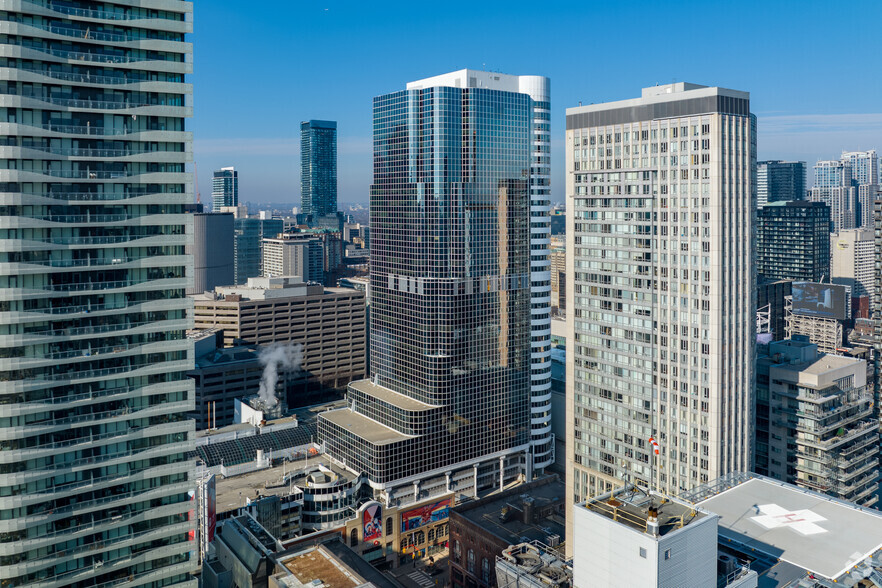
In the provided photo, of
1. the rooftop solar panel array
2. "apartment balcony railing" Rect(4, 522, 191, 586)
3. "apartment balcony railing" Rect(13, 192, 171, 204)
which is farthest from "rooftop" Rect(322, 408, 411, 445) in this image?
"apartment balcony railing" Rect(13, 192, 171, 204)

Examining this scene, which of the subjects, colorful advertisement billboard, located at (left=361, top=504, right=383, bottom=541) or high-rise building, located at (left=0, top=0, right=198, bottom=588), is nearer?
high-rise building, located at (left=0, top=0, right=198, bottom=588)

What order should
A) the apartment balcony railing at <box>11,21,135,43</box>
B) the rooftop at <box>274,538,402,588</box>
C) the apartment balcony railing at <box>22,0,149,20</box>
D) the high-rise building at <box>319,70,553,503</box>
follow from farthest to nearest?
the high-rise building at <box>319,70,553,503</box>, the rooftop at <box>274,538,402,588</box>, the apartment balcony railing at <box>11,21,135,43</box>, the apartment balcony railing at <box>22,0,149,20</box>

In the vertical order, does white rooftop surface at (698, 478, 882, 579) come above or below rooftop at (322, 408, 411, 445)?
above

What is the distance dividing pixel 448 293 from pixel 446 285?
1946 millimetres

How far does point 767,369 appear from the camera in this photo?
132 metres

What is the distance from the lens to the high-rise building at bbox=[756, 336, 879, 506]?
416ft

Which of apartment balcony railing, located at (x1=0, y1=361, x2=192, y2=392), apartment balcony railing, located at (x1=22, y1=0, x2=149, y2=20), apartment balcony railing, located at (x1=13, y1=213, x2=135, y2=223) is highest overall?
apartment balcony railing, located at (x1=22, y1=0, x2=149, y2=20)

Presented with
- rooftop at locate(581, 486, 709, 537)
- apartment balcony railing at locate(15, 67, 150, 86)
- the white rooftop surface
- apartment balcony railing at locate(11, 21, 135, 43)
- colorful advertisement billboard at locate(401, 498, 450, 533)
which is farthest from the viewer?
colorful advertisement billboard at locate(401, 498, 450, 533)

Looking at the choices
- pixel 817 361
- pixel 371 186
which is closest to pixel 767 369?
pixel 817 361

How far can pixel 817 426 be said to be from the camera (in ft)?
415

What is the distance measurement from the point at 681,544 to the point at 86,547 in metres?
64.1

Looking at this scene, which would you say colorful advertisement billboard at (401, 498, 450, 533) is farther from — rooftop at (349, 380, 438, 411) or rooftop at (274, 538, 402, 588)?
rooftop at (274, 538, 402, 588)

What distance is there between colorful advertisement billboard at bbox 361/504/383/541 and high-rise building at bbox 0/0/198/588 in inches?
2432

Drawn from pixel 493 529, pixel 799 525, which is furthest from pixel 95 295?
pixel 799 525
